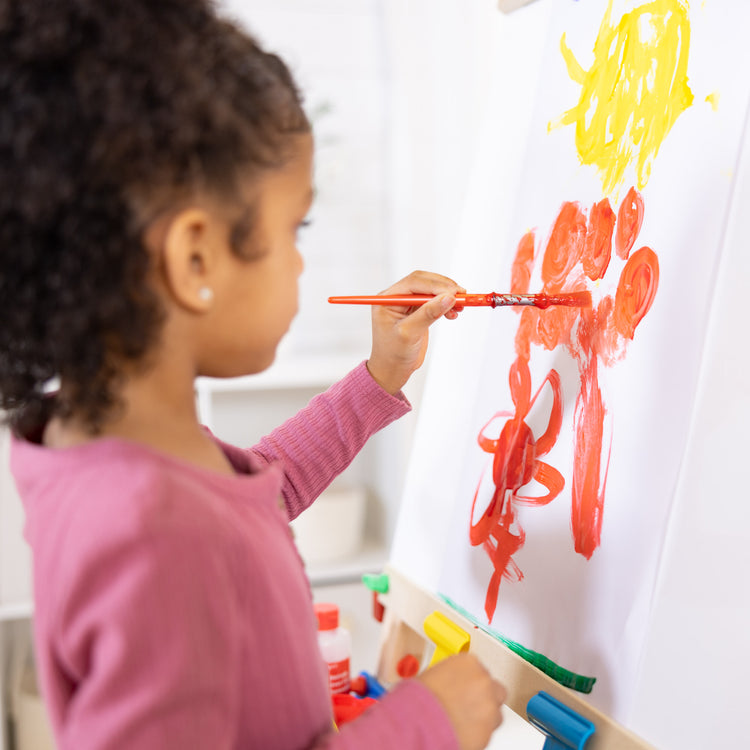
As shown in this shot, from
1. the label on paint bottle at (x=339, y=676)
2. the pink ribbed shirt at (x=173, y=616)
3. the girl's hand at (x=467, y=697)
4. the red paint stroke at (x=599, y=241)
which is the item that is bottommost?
the label on paint bottle at (x=339, y=676)

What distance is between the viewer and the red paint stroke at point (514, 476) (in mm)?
866

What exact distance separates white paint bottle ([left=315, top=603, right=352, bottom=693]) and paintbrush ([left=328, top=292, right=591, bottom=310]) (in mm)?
451

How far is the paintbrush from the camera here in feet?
2.84

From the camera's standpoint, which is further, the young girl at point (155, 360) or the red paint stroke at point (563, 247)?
the red paint stroke at point (563, 247)

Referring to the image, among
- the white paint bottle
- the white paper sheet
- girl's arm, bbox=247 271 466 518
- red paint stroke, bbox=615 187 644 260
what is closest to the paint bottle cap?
the white paint bottle

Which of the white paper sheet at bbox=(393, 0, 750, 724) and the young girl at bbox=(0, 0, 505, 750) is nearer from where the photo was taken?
the young girl at bbox=(0, 0, 505, 750)

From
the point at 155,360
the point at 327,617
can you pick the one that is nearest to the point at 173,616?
the point at 155,360

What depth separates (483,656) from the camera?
88cm

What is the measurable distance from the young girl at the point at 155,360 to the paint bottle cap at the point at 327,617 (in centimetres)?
49

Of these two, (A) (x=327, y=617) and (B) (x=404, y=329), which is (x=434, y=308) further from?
(A) (x=327, y=617)

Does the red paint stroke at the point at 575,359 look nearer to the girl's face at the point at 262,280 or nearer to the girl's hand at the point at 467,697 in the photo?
the girl's hand at the point at 467,697

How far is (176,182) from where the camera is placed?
557mm

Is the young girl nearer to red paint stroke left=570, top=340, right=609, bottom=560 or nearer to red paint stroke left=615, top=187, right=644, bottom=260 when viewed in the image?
red paint stroke left=570, top=340, right=609, bottom=560

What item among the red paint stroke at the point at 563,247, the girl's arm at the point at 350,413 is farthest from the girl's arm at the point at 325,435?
the red paint stroke at the point at 563,247
